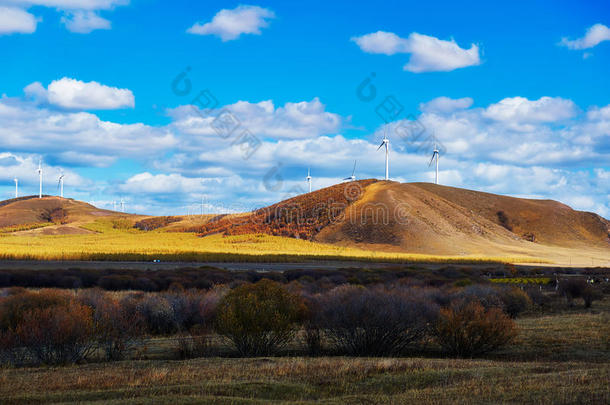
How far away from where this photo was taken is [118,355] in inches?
804

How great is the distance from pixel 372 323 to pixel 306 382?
7.43 m

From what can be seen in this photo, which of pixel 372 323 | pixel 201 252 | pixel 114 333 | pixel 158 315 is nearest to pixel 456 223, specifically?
pixel 201 252

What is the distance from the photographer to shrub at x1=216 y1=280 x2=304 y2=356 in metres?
21.4

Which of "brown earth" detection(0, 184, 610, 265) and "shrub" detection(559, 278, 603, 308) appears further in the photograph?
"brown earth" detection(0, 184, 610, 265)

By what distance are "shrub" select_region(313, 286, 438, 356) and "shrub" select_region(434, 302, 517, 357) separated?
3.04 feet

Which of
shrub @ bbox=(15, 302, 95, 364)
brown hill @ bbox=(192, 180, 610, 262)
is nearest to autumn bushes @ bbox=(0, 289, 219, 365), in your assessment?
shrub @ bbox=(15, 302, 95, 364)

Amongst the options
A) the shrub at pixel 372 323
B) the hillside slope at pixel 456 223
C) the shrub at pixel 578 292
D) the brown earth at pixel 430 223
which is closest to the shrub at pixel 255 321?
the shrub at pixel 372 323

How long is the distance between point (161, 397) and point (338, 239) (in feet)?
418

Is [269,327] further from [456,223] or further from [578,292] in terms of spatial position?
[456,223]

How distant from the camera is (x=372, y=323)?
863 inches

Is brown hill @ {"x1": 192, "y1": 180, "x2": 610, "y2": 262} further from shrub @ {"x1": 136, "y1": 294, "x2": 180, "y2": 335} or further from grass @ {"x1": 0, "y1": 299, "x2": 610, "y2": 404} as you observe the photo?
grass @ {"x1": 0, "y1": 299, "x2": 610, "y2": 404}

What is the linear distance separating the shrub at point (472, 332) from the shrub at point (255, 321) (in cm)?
594

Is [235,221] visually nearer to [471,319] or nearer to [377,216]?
[377,216]

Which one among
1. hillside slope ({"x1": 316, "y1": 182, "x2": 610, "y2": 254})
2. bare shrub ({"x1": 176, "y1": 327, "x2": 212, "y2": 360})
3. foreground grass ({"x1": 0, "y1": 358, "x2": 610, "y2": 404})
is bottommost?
bare shrub ({"x1": 176, "y1": 327, "x2": 212, "y2": 360})
